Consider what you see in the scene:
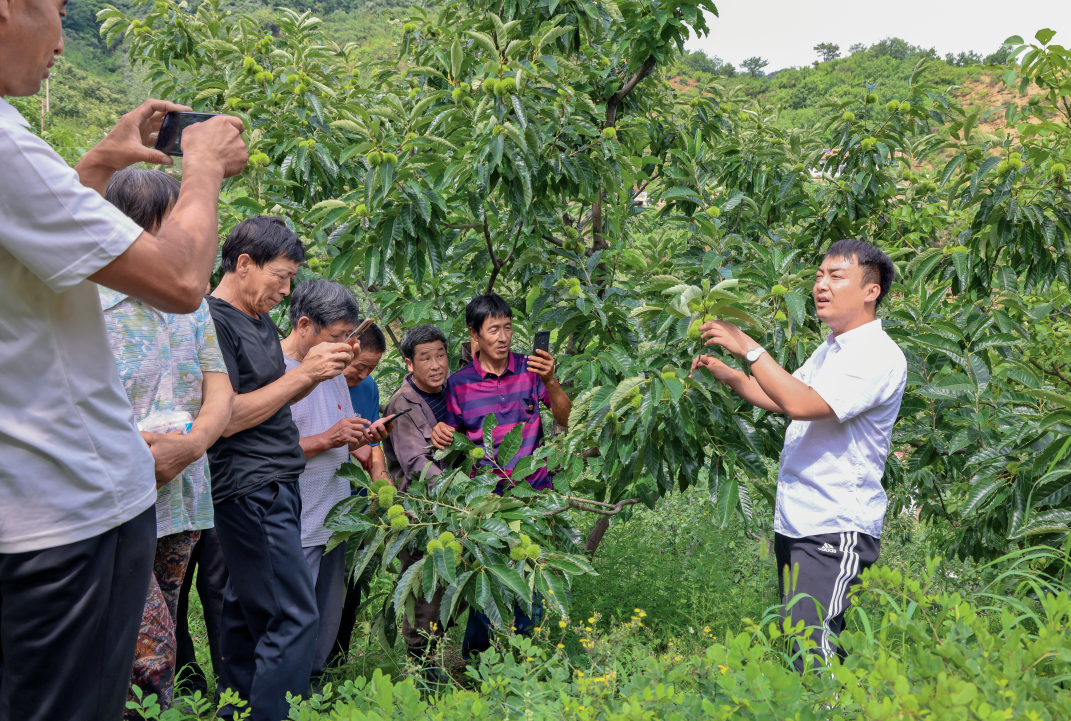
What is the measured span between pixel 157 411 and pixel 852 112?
3.32 m

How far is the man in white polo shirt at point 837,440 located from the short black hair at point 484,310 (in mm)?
1097

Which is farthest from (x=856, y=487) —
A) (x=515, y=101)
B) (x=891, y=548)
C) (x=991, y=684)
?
(x=891, y=548)

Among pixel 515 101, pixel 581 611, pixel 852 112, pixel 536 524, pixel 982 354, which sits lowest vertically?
pixel 581 611

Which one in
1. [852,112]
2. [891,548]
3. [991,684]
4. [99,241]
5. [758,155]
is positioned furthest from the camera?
[891,548]

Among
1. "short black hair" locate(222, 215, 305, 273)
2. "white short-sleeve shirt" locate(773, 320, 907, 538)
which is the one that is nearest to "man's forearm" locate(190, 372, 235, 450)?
"short black hair" locate(222, 215, 305, 273)

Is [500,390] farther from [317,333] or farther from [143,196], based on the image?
[143,196]

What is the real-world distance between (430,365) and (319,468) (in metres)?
0.70

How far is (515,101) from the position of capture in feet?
8.93

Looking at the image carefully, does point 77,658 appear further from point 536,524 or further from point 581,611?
point 581,611

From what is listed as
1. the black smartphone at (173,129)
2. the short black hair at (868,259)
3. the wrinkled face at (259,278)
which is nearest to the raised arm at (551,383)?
the wrinkled face at (259,278)

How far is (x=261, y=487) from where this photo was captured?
2.15 meters

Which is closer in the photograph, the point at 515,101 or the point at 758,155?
the point at 515,101

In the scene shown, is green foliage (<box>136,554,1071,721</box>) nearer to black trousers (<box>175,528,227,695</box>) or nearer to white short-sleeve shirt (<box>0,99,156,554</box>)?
white short-sleeve shirt (<box>0,99,156,554</box>)

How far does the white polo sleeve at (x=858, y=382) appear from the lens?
6.83 feet
